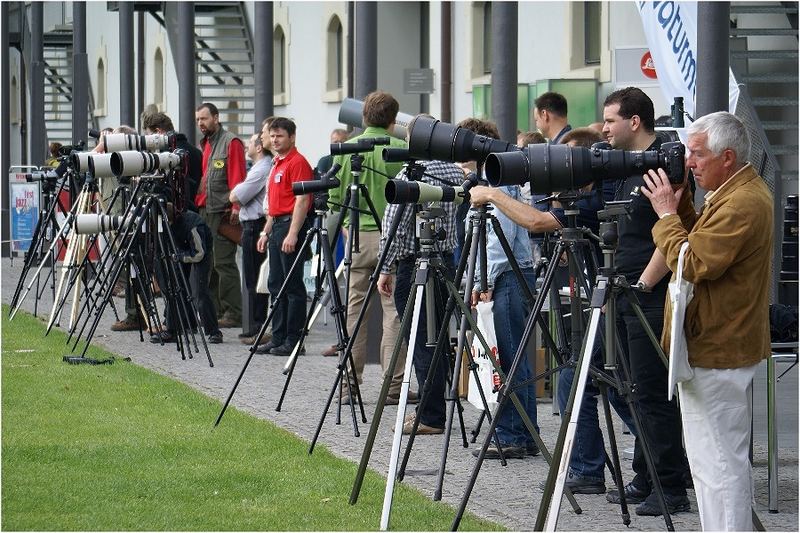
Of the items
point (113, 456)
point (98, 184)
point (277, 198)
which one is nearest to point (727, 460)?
point (113, 456)

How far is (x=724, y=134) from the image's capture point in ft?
18.9

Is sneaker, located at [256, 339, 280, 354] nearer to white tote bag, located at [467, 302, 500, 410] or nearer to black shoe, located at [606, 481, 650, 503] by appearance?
white tote bag, located at [467, 302, 500, 410]

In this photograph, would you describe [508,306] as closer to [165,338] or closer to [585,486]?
[585,486]

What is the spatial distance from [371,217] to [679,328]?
4920 millimetres

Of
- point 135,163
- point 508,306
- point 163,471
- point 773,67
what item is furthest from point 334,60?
point 163,471

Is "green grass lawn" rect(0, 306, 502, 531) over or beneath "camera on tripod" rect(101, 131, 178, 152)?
beneath

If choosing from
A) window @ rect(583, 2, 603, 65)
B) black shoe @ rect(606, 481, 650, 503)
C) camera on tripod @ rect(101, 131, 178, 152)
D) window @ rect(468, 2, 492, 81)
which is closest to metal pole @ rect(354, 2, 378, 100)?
camera on tripod @ rect(101, 131, 178, 152)

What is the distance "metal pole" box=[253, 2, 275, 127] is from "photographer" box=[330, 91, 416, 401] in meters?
4.40

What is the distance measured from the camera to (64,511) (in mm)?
6828

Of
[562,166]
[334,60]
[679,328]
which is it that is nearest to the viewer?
[679,328]

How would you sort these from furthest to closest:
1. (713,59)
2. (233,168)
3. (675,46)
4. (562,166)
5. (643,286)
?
(233,168)
(675,46)
(713,59)
(643,286)
(562,166)

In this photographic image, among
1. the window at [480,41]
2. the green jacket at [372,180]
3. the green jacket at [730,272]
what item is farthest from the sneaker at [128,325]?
the green jacket at [730,272]

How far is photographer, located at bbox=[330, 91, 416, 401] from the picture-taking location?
32.0ft

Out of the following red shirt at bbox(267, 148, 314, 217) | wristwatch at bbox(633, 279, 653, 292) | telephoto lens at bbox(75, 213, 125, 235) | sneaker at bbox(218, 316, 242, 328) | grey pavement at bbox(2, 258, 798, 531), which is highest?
red shirt at bbox(267, 148, 314, 217)
